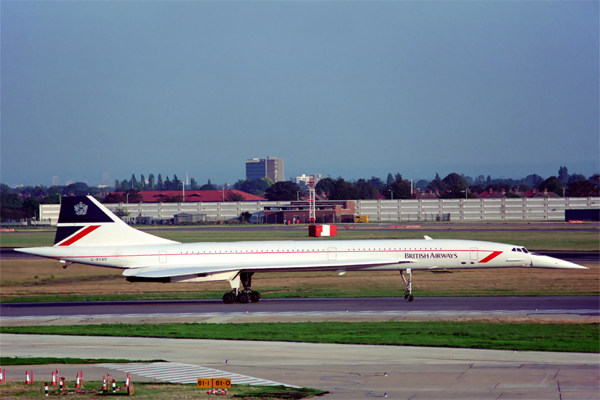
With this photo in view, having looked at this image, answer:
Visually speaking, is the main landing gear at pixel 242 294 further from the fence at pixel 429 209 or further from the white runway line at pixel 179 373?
the fence at pixel 429 209

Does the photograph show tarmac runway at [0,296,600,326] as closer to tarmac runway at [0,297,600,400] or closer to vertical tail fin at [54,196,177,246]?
tarmac runway at [0,297,600,400]

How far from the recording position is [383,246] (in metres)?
35.1

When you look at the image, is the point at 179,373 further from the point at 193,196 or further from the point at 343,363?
the point at 193,196

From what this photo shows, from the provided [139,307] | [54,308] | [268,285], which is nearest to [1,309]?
[54,308]

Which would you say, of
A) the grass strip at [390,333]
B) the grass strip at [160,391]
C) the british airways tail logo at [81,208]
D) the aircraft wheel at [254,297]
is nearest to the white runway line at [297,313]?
the grass strip at [390,333]

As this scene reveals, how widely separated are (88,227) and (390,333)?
19469mm

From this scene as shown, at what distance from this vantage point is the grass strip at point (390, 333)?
872 inches

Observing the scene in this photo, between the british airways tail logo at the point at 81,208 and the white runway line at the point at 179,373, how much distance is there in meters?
17.3

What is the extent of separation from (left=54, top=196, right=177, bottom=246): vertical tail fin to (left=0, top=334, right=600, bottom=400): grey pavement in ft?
35.6

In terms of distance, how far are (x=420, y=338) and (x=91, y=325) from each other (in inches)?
581

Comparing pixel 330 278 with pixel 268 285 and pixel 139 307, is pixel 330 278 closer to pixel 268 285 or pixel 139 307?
pixel 268 285

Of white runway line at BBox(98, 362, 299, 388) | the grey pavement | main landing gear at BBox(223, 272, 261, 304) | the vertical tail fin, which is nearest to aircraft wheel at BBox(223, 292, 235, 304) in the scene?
main landing gear at BBox(223, 272, 261, 304)

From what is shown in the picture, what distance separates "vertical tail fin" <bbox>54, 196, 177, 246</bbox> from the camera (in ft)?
115

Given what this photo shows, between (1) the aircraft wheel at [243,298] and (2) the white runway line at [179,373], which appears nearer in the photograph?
(2) the white runway line at [179,373]
